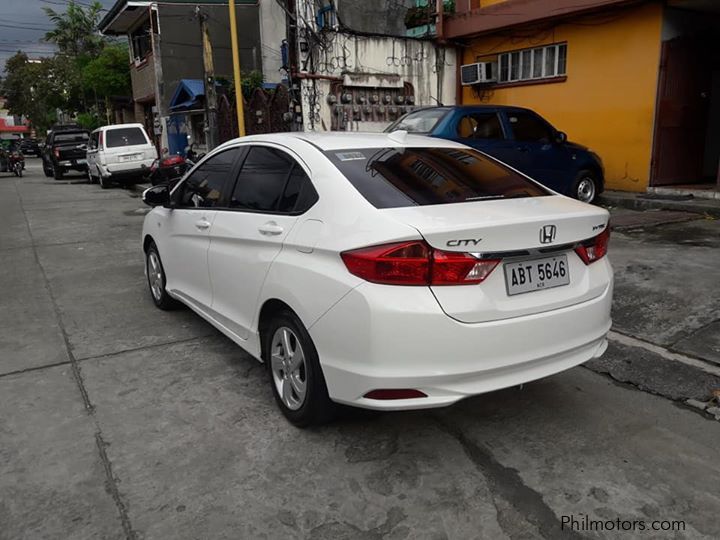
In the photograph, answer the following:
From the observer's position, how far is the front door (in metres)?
9.98

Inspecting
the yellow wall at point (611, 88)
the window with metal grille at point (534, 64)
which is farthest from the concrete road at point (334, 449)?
the window with metal grille at point (534, 64)

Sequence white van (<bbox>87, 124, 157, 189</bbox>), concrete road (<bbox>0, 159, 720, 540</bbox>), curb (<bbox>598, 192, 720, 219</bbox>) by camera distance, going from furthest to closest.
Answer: white van (<bbox>87, 124, 157, 189</bbox>) → curb (<bbox>598, 192, 720, 219</bbox>) → concrete road (<bbox>0, 159, 720, 540</bbox>)

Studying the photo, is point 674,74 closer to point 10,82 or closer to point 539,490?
point 539,490

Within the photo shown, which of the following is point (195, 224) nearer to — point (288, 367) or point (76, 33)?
point (288, 367)

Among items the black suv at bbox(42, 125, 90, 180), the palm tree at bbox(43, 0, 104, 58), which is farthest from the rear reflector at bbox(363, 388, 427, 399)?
the palm tree at bbox(43, 0, 104, 58)

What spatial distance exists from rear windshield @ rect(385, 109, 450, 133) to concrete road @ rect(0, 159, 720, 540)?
4295 mm

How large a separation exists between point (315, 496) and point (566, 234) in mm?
1719

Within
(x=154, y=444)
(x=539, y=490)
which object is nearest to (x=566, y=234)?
(x=539, y=490)

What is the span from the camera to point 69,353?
450 centimetres

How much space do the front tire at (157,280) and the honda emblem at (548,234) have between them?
3.46 metres

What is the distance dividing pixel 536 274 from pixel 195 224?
2.51 metres

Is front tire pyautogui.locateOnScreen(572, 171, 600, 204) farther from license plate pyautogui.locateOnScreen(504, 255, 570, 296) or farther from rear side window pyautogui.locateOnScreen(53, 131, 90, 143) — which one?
rear side window pyautogui.locateOnScreen(53, 131, 90, 143)

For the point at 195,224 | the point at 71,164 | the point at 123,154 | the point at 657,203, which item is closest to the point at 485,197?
the point at 195,224

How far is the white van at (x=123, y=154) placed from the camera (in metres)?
17.5
